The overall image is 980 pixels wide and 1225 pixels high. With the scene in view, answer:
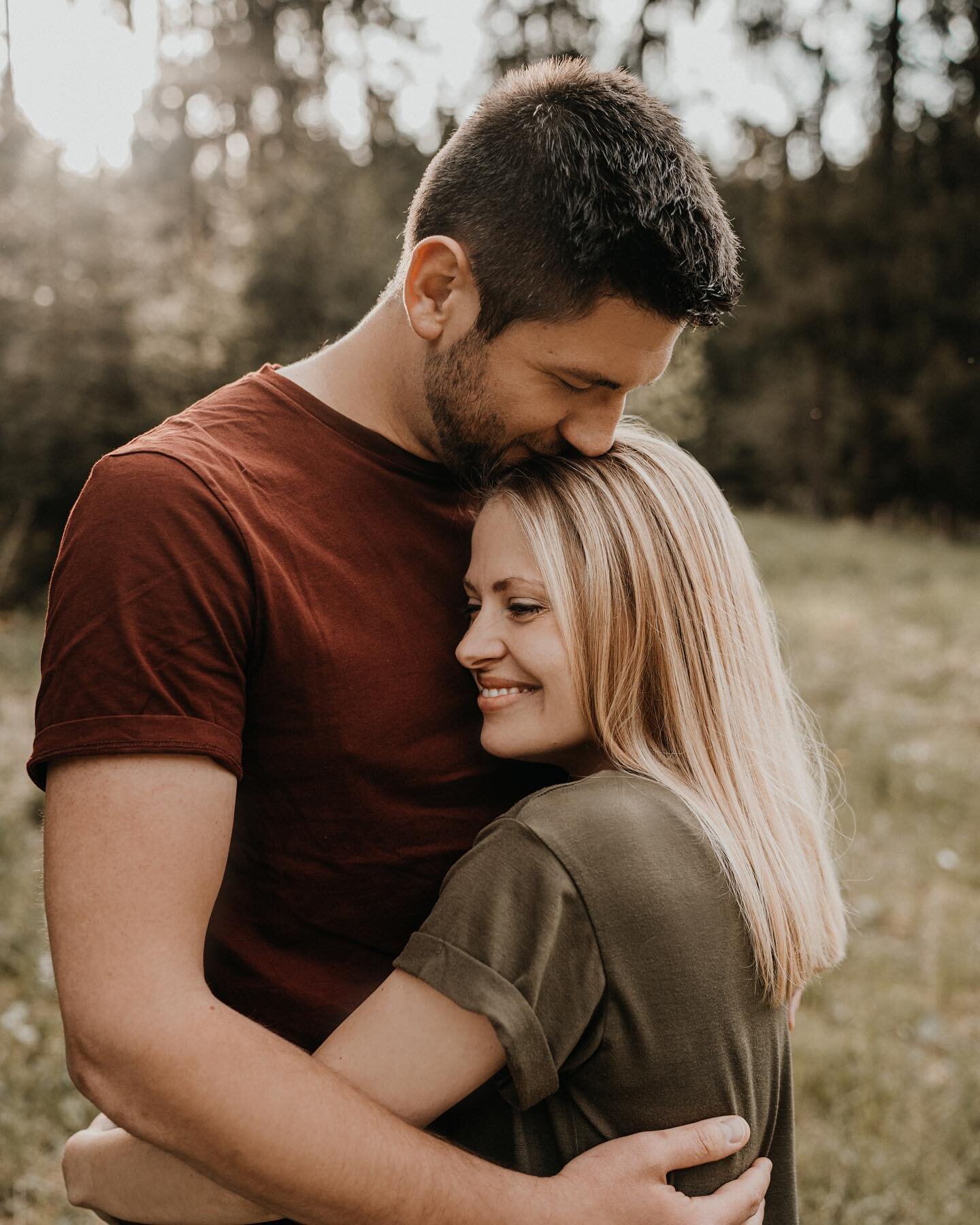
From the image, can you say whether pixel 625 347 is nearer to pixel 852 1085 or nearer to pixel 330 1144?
pixel 330 1144

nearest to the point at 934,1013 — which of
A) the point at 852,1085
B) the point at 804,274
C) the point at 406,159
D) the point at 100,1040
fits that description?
the point at 852,1085

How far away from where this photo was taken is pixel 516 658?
181cm

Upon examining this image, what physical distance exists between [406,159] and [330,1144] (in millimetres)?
19353

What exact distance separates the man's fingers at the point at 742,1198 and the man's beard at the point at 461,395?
4.03 feet

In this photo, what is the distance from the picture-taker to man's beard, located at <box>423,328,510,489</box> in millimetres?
1826

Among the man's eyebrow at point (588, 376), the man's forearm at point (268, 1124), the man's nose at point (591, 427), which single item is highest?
the man's eyebrow at point (588, 376)

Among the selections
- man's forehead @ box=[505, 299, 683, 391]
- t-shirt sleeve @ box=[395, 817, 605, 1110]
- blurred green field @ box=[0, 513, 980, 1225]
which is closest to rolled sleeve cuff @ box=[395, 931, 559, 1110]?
t-shirt sleeve @ box=[395, 817, 605, 1110]

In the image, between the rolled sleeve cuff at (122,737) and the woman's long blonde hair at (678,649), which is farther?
the woman's long blonde hair at (678,649)

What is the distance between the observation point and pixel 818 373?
74.3ft

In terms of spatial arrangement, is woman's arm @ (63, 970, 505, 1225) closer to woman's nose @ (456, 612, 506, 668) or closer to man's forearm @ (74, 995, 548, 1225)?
man's forearm @ (74, 995, 548, 1225)

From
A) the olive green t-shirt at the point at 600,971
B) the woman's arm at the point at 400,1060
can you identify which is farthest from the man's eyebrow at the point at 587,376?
the woman's arm at the point at 400,1060

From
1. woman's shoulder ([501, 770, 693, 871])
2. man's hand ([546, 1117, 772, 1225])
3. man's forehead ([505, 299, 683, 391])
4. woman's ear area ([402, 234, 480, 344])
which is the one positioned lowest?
man's hand ([546, 1117, 772, 1225])

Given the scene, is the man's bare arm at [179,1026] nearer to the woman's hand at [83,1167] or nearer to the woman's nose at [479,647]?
the woman's hand at [83,1167]

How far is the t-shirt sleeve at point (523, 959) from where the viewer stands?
4.60 ft
